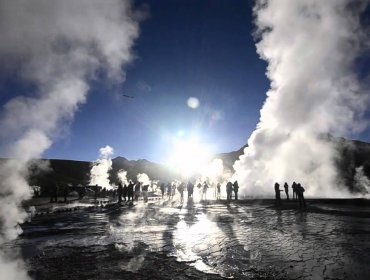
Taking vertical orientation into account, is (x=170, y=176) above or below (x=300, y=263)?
above

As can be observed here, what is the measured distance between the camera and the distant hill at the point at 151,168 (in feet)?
230

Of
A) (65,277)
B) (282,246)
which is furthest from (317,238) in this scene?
(65,277)

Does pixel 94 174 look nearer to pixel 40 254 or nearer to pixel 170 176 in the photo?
pixel 170 176

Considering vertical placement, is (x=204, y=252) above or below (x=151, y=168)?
below

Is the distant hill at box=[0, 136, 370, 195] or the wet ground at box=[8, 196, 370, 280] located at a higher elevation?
the distant hill at box=[0, 136, 370, 195]

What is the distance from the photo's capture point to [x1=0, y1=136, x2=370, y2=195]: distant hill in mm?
70000

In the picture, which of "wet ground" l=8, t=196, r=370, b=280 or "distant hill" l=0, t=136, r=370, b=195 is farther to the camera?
"distant hill" l=0, t=136, r=370, b=195

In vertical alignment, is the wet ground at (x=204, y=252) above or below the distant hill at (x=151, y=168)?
below

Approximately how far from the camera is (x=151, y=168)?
482 ft

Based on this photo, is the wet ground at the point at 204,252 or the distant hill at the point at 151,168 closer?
the wet ground at the point at 204,252

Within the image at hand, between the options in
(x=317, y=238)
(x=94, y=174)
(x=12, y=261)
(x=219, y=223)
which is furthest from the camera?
(x=94, y=174)

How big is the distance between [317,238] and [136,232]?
22.1ft

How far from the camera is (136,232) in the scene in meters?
12.4

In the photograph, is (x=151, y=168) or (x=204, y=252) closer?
(x=204, y=252)
